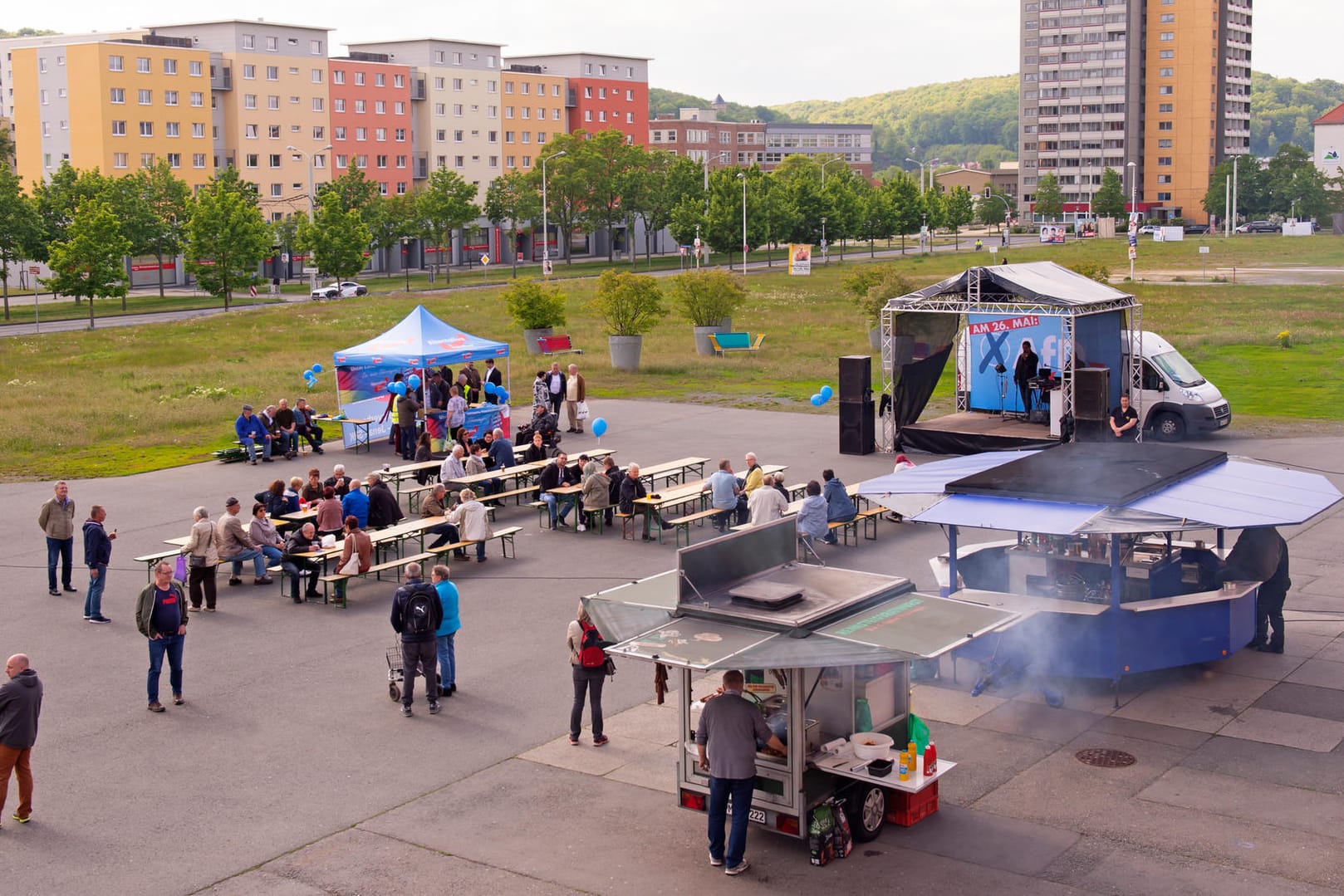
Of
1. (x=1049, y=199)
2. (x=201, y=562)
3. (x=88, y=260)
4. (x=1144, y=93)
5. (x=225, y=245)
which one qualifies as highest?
(x=1144, y=93)

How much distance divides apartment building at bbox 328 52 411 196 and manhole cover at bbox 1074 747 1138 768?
105 meters

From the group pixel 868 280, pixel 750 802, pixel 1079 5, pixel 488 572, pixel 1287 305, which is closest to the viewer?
pixel 750 802

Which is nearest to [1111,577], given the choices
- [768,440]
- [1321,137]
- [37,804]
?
[37,804]

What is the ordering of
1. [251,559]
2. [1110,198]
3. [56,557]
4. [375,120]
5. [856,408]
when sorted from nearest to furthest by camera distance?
[56,557] < [251,559] < [856,408] < [375,120] < [1110,198]

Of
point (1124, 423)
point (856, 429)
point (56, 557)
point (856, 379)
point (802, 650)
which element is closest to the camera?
point (802, 650)

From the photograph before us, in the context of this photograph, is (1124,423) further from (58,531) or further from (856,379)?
(58,531)

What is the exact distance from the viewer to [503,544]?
19.9m

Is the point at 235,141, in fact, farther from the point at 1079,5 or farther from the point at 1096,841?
the point at 1079,5

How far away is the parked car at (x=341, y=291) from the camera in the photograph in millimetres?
79681

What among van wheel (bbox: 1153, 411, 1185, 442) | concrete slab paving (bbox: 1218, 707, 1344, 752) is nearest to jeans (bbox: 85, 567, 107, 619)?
concrete slab paving (bbox: 1218, 707, 1344, 752)

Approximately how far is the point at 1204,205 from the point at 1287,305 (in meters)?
111

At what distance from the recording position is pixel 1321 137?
18275 cm

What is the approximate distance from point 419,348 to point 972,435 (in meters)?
11.7

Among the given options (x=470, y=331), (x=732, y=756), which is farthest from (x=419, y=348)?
(x=470, y=331)
